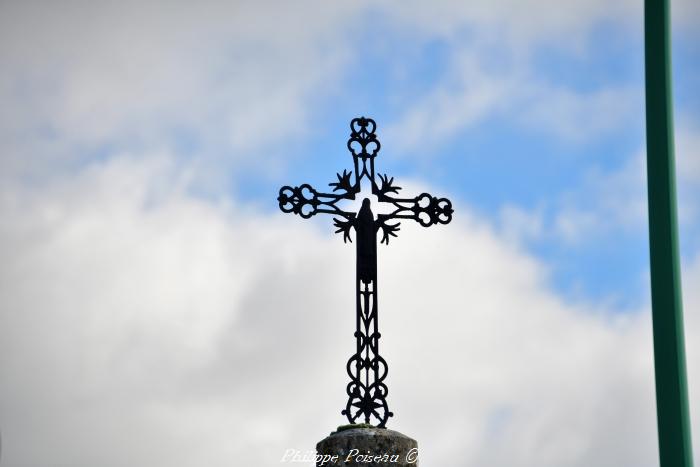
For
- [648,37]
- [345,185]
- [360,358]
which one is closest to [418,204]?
[345,185]

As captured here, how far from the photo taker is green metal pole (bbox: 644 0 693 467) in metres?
6.52

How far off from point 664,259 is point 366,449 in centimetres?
321

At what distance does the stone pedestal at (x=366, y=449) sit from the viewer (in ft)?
29.3

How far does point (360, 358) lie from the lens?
9.36 m

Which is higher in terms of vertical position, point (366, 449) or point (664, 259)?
point (664, 259)

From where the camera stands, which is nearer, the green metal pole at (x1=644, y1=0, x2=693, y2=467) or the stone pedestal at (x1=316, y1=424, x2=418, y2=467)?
the green metal pole at (x1=644, y1=0, x2=693, y2=467)

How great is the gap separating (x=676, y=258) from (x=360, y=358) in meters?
3.33

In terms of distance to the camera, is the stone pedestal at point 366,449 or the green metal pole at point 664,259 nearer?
the green metal pole at point 664,259

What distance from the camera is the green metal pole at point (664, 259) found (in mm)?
6520

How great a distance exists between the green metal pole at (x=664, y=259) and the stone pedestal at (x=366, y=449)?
113 inches

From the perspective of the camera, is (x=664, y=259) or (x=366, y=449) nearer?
(x=664, y=259)

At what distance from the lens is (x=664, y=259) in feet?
22.0

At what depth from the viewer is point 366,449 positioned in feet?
29.4

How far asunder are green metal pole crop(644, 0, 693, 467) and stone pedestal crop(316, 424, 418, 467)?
2874 millimetres
